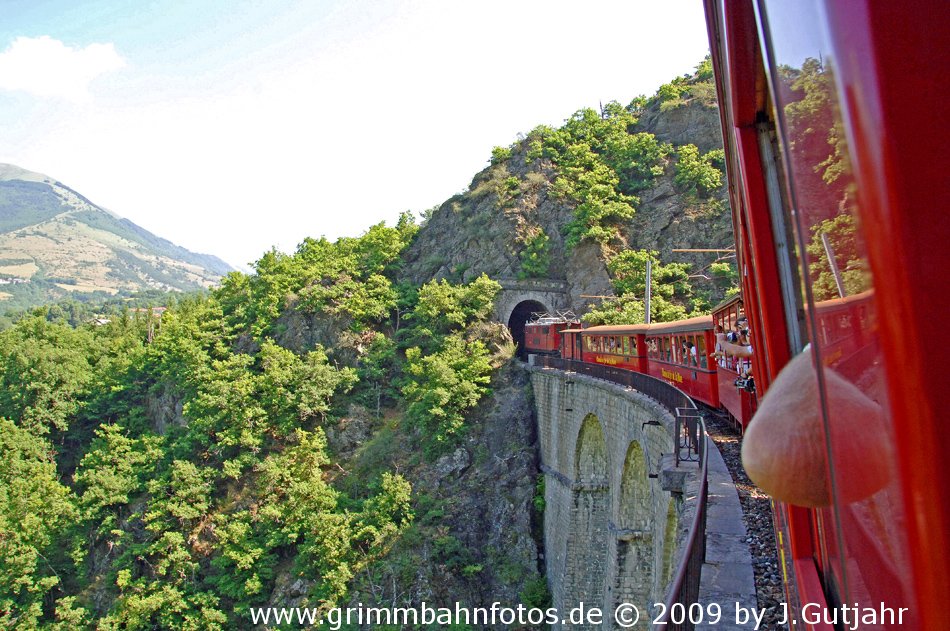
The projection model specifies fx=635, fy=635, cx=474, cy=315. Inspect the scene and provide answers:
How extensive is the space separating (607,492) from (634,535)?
6.63 meters

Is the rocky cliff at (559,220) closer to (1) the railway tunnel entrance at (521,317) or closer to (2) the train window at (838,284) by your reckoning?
(1) the railway tunnel entrance at (521,317)

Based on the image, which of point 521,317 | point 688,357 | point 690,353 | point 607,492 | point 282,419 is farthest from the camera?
point 521,317

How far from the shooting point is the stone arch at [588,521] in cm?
2183

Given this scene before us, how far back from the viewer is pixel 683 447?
386 inches

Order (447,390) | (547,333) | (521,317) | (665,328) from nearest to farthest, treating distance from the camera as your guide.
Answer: (665,328) → (447,390) → (547,333) → (521,317)

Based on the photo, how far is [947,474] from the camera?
53 centimetres

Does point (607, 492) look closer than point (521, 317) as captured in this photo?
Yes

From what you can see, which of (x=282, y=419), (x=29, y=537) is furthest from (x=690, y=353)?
(x=29, y=537)

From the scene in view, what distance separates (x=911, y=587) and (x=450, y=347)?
32.2 m

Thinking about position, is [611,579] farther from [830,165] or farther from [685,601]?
[830,165]

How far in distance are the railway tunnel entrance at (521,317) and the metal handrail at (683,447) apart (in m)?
15.3

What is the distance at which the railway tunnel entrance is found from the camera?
137 ft

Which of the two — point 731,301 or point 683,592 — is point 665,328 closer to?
point 731,301

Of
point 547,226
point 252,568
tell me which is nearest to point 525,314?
point 547,226
